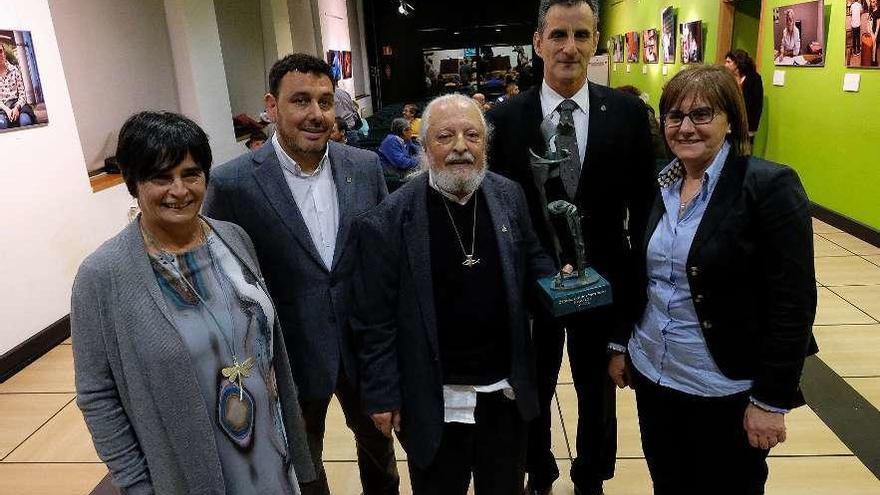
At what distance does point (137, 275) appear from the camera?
120cm

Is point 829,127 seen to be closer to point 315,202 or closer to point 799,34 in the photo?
point 799,34

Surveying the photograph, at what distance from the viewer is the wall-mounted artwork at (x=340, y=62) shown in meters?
11.6

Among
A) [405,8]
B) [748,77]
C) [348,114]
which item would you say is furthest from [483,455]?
[405,8]

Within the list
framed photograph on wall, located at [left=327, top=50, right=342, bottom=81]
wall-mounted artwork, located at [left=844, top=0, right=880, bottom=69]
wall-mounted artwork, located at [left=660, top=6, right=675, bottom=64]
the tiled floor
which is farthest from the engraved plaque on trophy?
framed photograph on wall, located at [left=327, top=50, right=342, bottom=81]

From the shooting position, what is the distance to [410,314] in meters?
1.53

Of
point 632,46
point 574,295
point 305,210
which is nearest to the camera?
point 574,295

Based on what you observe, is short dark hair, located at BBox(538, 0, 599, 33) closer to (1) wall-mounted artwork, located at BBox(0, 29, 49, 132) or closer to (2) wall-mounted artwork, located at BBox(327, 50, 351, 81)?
(1) wall-mounted artwork, located at BBox(0, 29, 49, 132)

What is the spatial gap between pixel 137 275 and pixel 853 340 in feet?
13.1

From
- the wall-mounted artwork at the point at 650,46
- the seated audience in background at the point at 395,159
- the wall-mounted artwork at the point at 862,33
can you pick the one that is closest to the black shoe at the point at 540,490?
the seated audience in background at the point at 395,159

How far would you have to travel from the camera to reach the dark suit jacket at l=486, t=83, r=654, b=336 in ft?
5.98

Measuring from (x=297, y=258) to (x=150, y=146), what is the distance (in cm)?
61

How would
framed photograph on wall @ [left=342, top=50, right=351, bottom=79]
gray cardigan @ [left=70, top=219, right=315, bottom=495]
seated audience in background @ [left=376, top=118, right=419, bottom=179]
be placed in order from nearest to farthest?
gray cardigan @ [left=70, top=219, right=315, bottom=495], seated audience in background @ [left=376, top=118, right=419, bottom=179], framed photograph on wall @ [left=342, top=50, right=351, bottom=79]

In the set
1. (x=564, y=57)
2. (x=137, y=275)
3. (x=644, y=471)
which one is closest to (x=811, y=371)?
(x=644, y=471)

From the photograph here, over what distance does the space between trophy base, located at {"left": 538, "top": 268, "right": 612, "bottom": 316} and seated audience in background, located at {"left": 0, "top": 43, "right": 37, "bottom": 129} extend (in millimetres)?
3886
